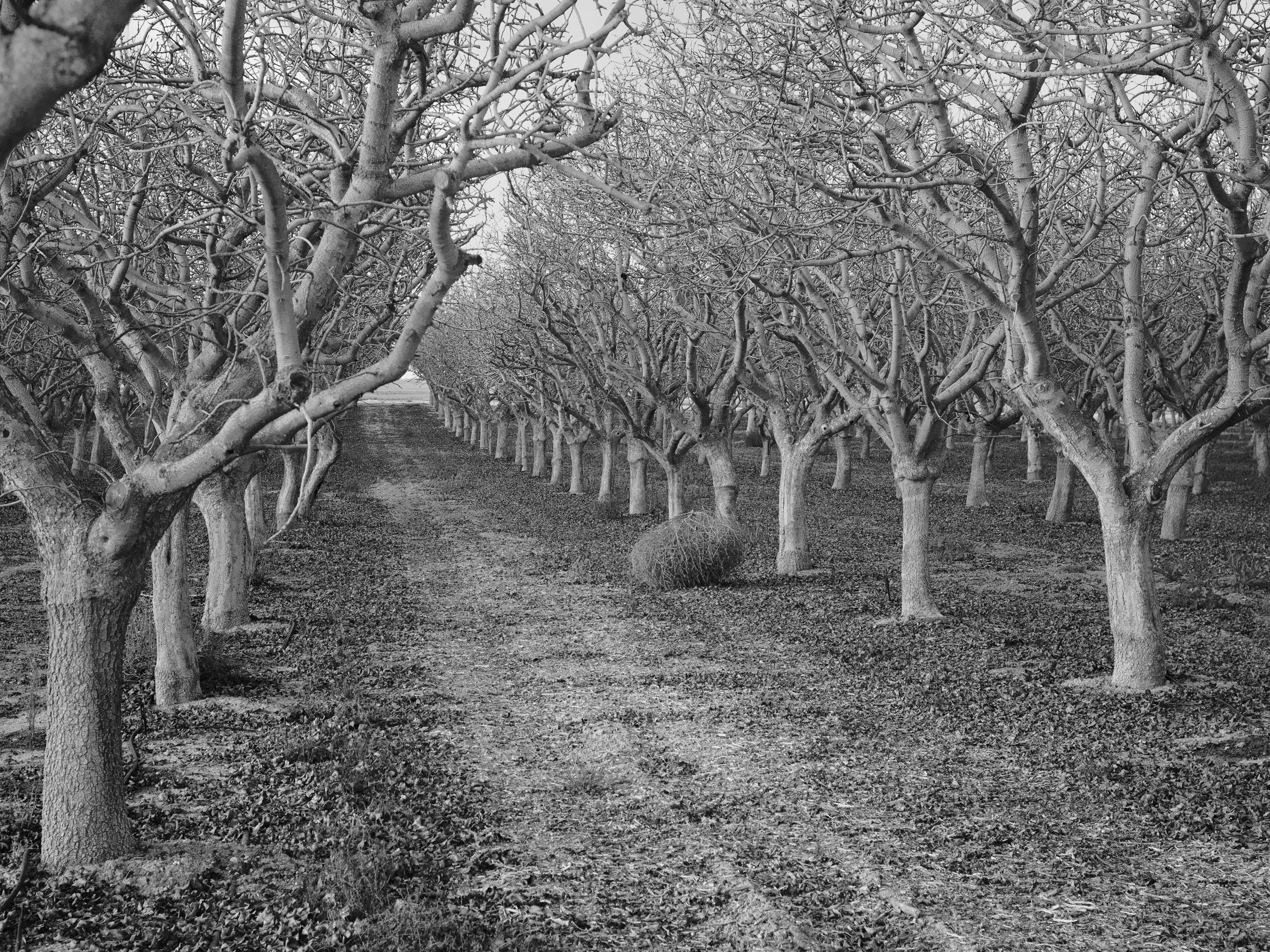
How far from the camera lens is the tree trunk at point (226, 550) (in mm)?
13055

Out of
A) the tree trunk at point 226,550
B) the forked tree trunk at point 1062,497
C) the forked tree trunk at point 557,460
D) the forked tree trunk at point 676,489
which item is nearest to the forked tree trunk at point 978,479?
the forked tree trunk at point 1062,497

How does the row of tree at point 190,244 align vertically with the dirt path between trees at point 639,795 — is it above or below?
above

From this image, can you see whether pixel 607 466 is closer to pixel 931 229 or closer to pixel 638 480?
pixel 638 480

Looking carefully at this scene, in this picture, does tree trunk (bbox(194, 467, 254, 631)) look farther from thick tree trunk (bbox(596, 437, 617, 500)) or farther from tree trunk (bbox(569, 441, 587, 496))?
tree trunk (bbox(569, 441, 587, 496))

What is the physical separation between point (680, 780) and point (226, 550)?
778 cm

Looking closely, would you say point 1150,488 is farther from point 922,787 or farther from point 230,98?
point 230,98

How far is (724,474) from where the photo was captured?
2164cm

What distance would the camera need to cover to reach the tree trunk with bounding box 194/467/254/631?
13.1m

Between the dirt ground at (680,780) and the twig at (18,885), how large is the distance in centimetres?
10

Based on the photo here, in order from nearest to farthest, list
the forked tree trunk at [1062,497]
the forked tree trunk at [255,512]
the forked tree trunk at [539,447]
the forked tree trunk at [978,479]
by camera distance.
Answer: the forked tree trunk at [255,512], the forked tree trunk at [1062,497], the forked tree trunk at [978,479], the forked tree trunk at [539,447]

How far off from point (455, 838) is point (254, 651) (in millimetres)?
6978

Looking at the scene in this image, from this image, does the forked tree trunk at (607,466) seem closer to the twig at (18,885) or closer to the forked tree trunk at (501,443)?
the forked tree trunk at (501,443)

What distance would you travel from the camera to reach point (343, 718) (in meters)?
10.1

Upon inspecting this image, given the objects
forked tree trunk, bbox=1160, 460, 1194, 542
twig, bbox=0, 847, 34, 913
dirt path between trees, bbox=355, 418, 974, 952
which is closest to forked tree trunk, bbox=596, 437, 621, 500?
forked tree trunk, bbox=1160, 460, 1194, 542
